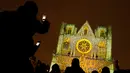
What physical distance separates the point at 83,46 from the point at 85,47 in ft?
1.48

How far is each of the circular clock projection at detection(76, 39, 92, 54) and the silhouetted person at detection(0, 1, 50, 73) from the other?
41669mm

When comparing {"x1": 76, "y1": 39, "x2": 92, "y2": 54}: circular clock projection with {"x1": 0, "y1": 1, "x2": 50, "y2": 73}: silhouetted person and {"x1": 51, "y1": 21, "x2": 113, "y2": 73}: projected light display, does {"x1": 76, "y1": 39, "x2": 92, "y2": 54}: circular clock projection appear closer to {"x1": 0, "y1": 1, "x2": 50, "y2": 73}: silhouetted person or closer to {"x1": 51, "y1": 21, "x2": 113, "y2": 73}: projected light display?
{"x1": 51, "y1": 21, "x2": 113, "y2": 73}: projected light display

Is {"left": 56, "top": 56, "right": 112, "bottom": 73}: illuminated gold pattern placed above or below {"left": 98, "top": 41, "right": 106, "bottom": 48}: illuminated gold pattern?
below

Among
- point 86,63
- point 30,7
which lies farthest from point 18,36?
point 86,63

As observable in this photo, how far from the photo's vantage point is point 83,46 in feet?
151

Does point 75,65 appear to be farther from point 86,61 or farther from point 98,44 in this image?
point 98,44

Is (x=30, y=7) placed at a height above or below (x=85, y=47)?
above

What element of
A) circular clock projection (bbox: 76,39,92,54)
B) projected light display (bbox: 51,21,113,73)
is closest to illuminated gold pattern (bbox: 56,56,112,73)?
projected light display (bbox: 51,21,113,73)

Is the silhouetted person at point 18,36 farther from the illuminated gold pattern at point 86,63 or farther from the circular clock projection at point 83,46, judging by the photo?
the circular clock projection at point 83,46

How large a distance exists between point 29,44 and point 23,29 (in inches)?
11.0

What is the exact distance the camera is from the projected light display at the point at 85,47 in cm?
4369

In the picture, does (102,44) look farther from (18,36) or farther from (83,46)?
(18,36)

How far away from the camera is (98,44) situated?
156ft

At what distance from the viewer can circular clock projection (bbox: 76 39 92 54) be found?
45828 mm
